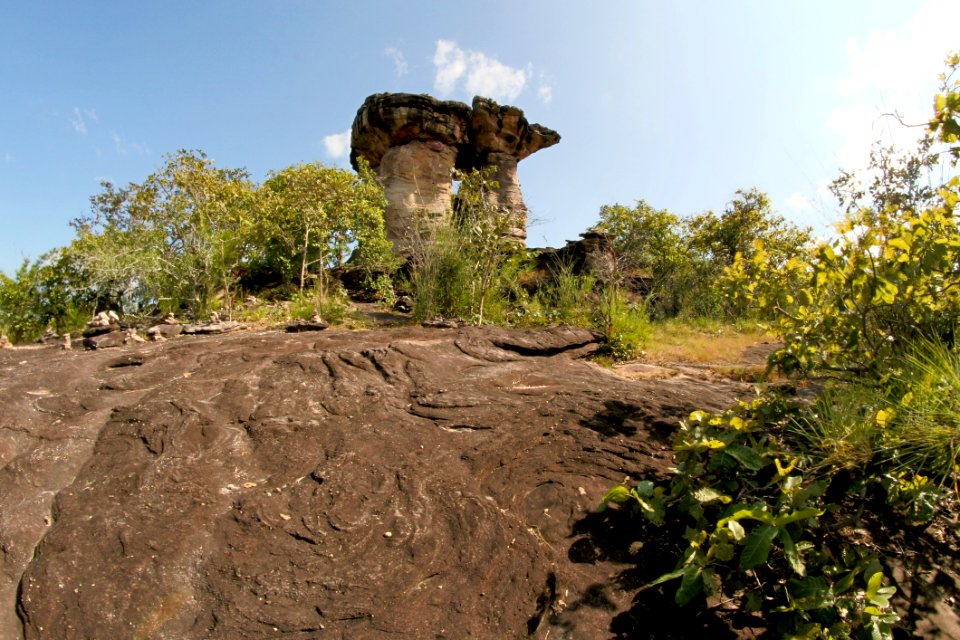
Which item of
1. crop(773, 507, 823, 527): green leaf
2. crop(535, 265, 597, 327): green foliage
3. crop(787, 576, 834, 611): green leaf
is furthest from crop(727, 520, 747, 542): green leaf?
crop(535, 265, 597, 327): green foliage

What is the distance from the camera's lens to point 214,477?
3291 mm

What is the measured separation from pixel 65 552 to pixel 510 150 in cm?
1785

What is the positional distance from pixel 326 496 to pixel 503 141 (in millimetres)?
17009

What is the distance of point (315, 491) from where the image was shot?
3152 millimetres

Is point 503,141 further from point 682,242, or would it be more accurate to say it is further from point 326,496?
point 326,496

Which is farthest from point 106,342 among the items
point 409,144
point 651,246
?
point 651,246

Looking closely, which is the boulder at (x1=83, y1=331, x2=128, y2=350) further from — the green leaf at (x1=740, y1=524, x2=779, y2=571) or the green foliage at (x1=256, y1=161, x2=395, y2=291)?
the green leaf at (x1=740, y1=524, x2=779, y2=571)

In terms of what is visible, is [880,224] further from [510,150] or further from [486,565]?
[510,150]

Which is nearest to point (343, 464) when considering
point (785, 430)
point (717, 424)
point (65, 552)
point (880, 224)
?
point (65, 552)

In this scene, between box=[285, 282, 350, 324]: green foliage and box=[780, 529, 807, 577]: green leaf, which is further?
box=[285, 282, 350, 324]: green foliage

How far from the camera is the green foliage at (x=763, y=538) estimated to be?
192 centimetres

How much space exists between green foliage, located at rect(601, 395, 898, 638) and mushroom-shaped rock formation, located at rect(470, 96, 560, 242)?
14849mm

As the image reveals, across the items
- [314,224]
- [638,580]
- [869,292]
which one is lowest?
[638,580]

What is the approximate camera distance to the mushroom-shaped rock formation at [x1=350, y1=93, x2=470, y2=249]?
16.0 m
